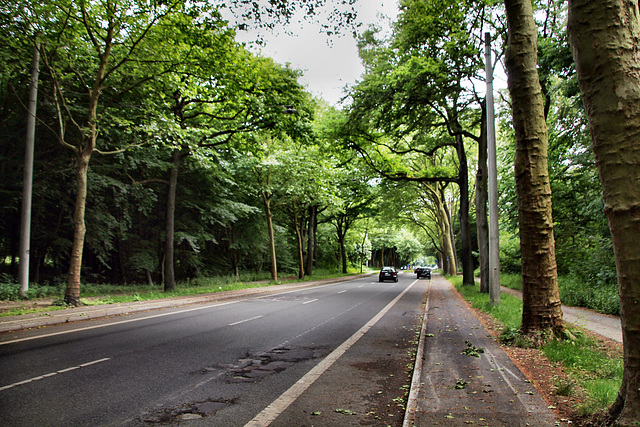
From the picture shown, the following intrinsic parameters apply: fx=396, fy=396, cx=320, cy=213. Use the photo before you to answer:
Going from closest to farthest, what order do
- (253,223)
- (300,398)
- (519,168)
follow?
(300,398), (519,168), (253,223)

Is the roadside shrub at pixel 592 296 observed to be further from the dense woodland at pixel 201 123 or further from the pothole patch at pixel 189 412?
the pothole patch at pixel 189 412

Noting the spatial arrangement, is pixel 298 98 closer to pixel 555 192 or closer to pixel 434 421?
pixel 555 192

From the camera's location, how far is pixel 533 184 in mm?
7199

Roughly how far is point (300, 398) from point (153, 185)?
2251cm

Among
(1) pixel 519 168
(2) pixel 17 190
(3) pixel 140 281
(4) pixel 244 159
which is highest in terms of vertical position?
(4) pixel 244 159

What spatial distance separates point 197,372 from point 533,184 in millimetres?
6469

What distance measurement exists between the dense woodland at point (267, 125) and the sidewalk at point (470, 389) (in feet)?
3.00

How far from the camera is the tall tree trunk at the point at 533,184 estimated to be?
7129 millimetres

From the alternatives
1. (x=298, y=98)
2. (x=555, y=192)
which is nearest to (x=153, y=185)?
(x=298, y=98)

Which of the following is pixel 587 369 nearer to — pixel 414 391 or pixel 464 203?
pixel 414 391

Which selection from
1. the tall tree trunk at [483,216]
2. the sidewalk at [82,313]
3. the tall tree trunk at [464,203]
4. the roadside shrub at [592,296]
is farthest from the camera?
the tall tree trunk at [464,203]

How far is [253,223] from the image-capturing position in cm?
3164

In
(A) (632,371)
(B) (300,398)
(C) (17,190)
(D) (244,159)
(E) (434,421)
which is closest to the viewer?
(A) (632,371)

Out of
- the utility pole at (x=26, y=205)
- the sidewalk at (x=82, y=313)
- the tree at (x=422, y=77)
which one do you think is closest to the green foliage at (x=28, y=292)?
the utility pole at (x=26, y=205)
